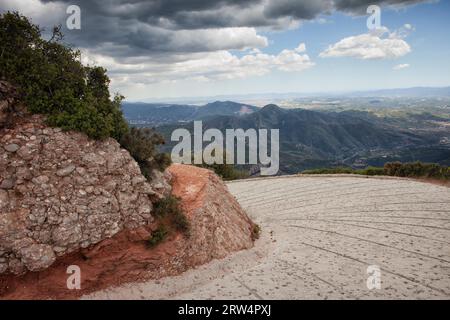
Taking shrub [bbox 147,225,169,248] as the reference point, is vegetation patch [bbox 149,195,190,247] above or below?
above

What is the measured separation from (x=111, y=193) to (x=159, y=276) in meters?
3.92

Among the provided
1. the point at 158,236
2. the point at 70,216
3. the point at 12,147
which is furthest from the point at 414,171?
the point at 12,147

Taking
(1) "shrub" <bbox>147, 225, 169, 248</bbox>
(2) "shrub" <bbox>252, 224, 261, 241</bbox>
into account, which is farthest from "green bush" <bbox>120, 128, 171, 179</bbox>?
(2) "shrub" <bbox>252, 224, 261, 241</bbox>

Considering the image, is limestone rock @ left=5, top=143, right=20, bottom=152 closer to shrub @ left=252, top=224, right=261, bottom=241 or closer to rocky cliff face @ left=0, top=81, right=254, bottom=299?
rocky cliff face @ left=0, top=81, right=254, bottom=299

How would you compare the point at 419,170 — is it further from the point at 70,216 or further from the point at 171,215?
the point at 70,216

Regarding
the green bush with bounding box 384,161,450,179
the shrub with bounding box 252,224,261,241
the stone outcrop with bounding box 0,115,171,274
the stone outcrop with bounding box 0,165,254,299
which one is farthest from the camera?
the green bush with bounding box 384,161,450,179

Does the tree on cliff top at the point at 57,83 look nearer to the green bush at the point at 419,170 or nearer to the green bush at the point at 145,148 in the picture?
the green bush at the point at 145,148

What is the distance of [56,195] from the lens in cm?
Answer: 1209

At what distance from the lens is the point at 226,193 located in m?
19.5

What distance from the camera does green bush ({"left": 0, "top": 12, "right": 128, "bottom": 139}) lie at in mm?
12711

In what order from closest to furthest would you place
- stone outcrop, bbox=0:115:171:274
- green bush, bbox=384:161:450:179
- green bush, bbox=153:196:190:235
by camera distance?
stone outcrop, bbox=0:115:171:274, green bush, bbox=153:196:190:235, green bush, bbox=384:161:450:179

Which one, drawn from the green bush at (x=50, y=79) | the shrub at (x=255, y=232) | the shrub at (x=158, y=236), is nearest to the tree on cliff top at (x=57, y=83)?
the green bush at (x=50, y=79)
